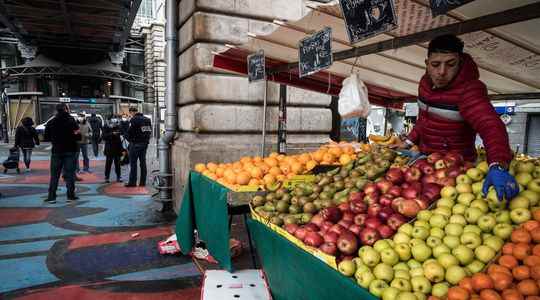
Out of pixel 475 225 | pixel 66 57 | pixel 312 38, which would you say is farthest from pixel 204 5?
pixel 66 57

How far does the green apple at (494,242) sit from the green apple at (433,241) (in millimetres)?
241

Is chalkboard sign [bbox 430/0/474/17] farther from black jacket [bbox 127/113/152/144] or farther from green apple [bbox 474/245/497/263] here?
black jacket [bbox 127/113/152/144]

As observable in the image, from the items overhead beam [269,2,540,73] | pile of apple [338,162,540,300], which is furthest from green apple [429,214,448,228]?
overhead beam [269,2,540,73]

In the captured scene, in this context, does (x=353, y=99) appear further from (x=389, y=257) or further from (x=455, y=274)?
(x=455, y=274)

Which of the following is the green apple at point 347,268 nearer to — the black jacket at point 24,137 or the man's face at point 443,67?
the man's face at point 443,67

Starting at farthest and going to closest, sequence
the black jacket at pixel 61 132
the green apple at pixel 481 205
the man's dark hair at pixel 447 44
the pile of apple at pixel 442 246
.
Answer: the black jacket at pixel 61 132
the man's dark hair at pixel 447 44
the green apple at pixel 481 205
the pile of apple at pixel 442 246

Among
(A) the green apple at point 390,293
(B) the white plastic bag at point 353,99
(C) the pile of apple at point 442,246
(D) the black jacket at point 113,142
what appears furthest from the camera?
(D) the black jacket at point 113,142

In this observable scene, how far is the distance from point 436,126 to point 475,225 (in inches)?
48.9

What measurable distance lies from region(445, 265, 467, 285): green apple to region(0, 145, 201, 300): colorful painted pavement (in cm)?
271

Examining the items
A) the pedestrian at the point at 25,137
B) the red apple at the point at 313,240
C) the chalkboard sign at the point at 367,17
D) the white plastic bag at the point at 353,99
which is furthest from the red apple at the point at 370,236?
the pedestrian at the point at 25,137

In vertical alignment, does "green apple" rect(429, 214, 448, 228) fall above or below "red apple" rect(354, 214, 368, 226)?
above

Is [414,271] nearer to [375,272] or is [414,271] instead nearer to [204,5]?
[375,272]

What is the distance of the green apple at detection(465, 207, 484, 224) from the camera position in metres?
2.21

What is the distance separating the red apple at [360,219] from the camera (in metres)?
2.58
